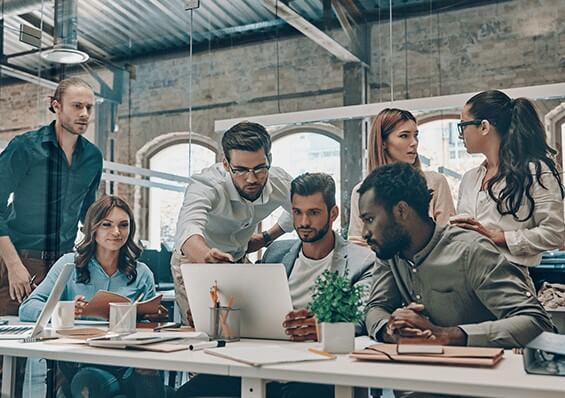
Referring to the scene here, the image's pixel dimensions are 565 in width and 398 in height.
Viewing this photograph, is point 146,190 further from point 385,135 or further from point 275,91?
point 385,135

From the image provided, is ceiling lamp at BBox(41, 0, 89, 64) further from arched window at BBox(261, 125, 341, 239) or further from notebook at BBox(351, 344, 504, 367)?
notebook at BBox(351, 344, 504, 367)

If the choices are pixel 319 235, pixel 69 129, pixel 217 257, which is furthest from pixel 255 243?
pixel 69 129

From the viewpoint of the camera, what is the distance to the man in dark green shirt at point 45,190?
14.4 ft

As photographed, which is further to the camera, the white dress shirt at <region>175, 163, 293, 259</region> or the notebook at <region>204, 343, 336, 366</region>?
the white dress shirt at <region>175, 163, 293, 259</region>

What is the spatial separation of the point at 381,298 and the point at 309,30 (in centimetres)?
150

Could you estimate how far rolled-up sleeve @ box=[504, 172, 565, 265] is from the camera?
2.94 meters

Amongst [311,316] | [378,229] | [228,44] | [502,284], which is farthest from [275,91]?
[502,284]

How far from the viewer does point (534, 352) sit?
2244mm

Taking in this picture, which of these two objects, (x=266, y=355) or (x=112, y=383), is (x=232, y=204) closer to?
(x=112, y=383)

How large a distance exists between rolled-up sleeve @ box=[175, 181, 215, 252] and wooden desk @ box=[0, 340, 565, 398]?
4.11ft

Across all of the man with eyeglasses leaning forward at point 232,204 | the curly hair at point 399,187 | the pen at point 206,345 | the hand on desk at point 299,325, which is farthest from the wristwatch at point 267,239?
the pen at point 206,345

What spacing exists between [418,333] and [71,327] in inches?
64.5

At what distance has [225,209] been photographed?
3.78 m

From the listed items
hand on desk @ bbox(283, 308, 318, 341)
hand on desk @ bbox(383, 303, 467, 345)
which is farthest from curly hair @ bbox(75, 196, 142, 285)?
hand on desk @ bbox(383, 303, 467, 345)
